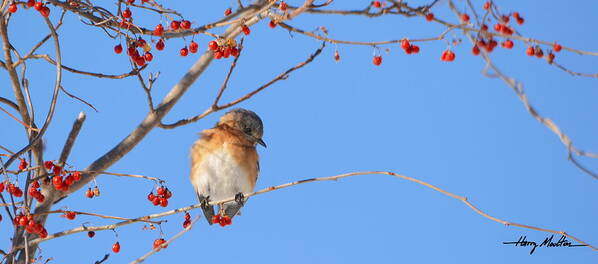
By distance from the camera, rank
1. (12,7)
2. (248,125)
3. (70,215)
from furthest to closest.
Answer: (248,125) < (12,7) < (70,215)

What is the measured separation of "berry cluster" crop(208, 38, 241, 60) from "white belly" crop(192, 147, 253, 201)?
211 cm

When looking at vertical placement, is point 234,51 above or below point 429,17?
above

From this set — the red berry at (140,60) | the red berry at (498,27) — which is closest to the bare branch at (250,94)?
the red berry at (140,60)

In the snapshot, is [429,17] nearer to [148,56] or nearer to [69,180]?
[148,56]

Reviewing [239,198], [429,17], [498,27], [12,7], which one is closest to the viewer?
[429,17]

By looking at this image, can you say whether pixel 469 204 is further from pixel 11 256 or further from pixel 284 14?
pixel 11 256

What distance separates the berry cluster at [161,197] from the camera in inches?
157

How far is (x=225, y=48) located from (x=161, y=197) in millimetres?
983

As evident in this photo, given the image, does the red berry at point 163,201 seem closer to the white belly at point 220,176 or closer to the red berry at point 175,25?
the red berry at point 175,25

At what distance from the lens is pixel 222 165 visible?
18.9 feet

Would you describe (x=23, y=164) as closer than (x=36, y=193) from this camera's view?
No

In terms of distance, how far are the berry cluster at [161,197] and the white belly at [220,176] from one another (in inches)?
68.9

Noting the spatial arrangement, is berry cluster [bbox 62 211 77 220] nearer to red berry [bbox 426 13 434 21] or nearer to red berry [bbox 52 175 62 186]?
red berry [bbox 52 175 62 186]

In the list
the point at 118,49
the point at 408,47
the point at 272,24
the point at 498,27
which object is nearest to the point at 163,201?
the point at 118,49
